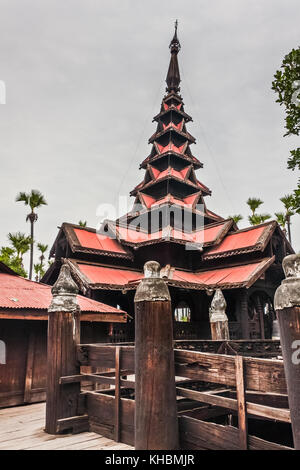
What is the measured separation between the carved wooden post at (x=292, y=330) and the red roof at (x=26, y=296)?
5.97m

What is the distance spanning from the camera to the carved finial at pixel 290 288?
9.82 feet

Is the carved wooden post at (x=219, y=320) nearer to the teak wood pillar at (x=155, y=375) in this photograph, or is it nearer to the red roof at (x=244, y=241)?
the red roof at (x=244, y=241)

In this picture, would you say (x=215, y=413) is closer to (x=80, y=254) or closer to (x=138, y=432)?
(x=138, y=432)

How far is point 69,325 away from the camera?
5.56 metres

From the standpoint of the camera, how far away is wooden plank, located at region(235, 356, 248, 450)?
3373 mm

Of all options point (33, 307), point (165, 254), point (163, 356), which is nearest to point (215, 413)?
point (163, 356)

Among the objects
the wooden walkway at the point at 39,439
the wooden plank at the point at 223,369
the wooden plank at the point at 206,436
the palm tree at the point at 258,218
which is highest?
the palm tree at the point at 258,218

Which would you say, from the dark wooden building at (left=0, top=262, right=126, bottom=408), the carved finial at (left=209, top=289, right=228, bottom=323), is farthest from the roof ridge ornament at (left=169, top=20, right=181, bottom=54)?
the dark wooden building at (left=0, top=262, right=126, bottom=408)

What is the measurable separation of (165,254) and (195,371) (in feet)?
47.5

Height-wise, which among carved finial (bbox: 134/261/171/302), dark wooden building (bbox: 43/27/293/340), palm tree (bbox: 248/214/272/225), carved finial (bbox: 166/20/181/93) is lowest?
carved finial (bbox: 134/261/171/302)

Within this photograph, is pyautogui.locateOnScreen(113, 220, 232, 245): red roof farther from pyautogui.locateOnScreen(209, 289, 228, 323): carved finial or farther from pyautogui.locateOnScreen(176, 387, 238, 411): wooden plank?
pyautogui.locateOnScreen(176, 387, 238, 411): wooden plank

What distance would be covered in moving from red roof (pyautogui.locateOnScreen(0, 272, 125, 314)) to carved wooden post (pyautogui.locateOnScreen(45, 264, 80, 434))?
2276 millimetres

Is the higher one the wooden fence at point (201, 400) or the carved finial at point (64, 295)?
the carved finial at point (64, 295)

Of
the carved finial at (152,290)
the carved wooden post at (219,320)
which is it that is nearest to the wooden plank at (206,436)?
the carved finial at (152,290)
